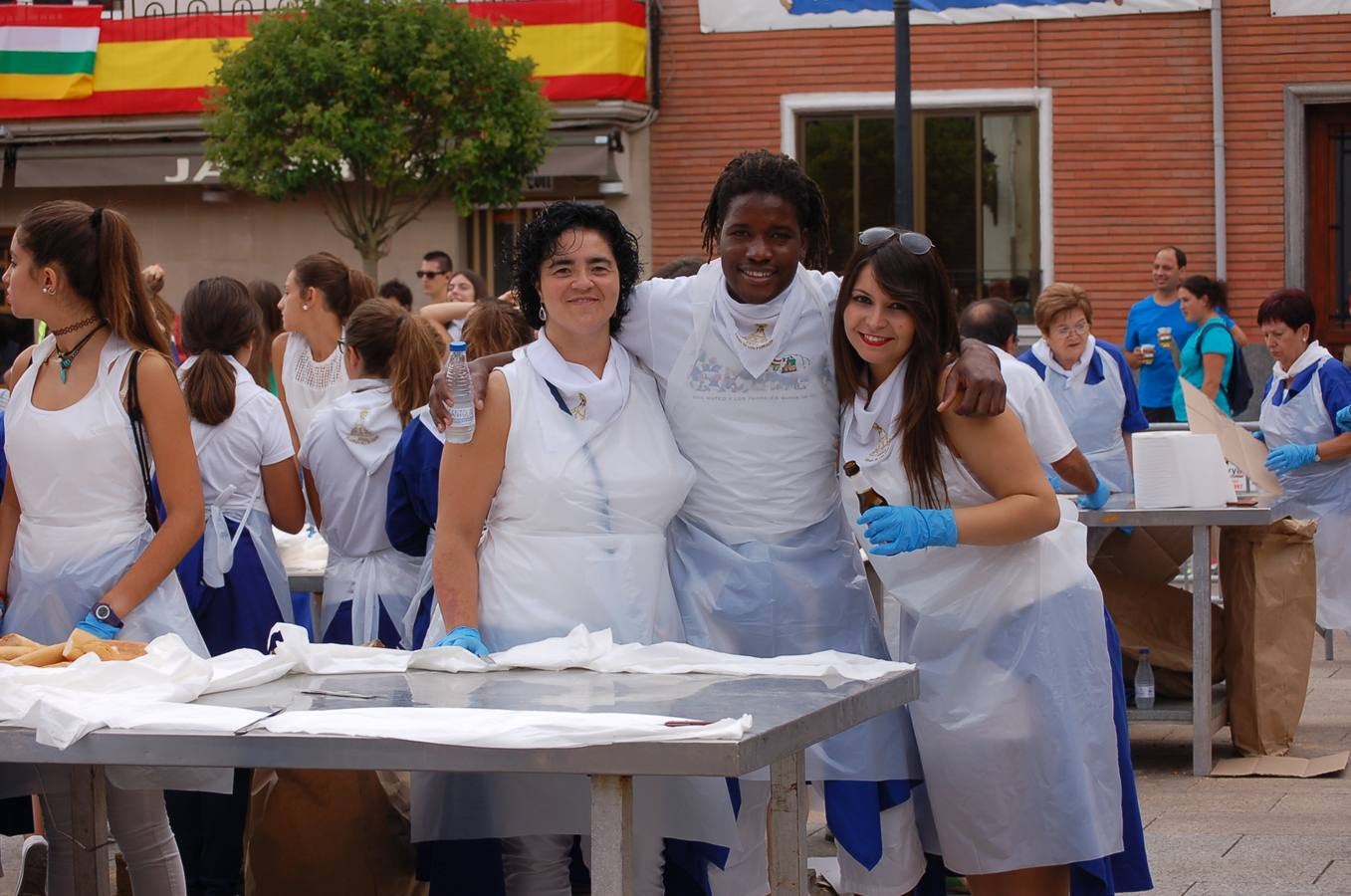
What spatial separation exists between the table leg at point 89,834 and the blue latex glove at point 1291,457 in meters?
5.99

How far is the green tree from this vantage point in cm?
1394

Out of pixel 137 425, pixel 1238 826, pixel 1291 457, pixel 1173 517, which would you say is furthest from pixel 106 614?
pixel 1291 457

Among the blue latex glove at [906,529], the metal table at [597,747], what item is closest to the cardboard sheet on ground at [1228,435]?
the blue latex glove at [906,529]

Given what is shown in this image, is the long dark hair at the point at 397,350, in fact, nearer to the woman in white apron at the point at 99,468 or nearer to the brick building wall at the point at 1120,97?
the woman in white apron at the point at 99,468

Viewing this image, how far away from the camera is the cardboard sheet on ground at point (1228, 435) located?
21.7 ft

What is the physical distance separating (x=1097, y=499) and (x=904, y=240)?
8.64 feet

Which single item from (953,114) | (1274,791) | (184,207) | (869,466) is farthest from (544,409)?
(184,207)

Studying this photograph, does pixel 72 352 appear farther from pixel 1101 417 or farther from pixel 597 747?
pixel 1101 417

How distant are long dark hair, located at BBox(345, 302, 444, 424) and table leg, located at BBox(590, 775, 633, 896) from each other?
2.83m

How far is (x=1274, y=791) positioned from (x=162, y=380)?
4.03m

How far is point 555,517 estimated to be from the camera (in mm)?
3691

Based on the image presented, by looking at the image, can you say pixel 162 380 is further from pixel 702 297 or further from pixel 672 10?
pixel 672 10

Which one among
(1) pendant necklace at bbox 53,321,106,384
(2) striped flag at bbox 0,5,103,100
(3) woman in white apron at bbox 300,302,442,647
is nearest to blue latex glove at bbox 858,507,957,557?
(1) pendant necklace at bbox 53,321,106,384

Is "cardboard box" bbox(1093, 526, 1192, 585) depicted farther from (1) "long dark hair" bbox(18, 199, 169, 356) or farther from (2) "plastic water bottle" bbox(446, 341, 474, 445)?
(1) "long dark hair" bbox(18, 199, 169, 356)
